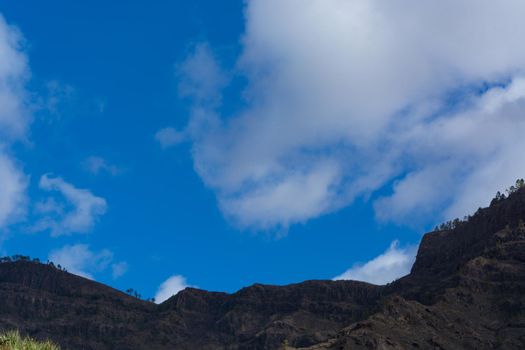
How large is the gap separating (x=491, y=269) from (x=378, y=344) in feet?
212

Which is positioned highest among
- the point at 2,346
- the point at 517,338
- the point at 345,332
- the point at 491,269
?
the point at 491,269

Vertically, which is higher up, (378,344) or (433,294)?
(433,294)

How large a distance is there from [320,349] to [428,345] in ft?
85.4

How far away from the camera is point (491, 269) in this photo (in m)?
196

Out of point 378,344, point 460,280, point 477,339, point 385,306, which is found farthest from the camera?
point 460,280

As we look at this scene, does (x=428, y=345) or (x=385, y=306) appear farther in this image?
(x=385, y=306)

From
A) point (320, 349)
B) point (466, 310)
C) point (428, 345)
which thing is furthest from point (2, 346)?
point (466, 310)

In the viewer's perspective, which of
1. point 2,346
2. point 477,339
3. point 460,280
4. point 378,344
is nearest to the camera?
point 2,346

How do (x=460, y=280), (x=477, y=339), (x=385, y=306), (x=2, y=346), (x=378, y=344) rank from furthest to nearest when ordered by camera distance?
(x=460, y=280), (x=385, y=306), (x=477, y=339), (x=378, y=344), (x=2, y=346)

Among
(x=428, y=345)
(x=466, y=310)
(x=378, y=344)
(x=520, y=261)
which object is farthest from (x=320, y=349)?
(x=520, y=261)

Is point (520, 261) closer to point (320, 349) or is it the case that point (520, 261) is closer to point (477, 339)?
point (477, 339)

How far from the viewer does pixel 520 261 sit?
19712 cm

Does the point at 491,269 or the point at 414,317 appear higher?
the point at 491,269

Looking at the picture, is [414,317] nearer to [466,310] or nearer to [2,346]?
[466,310]
